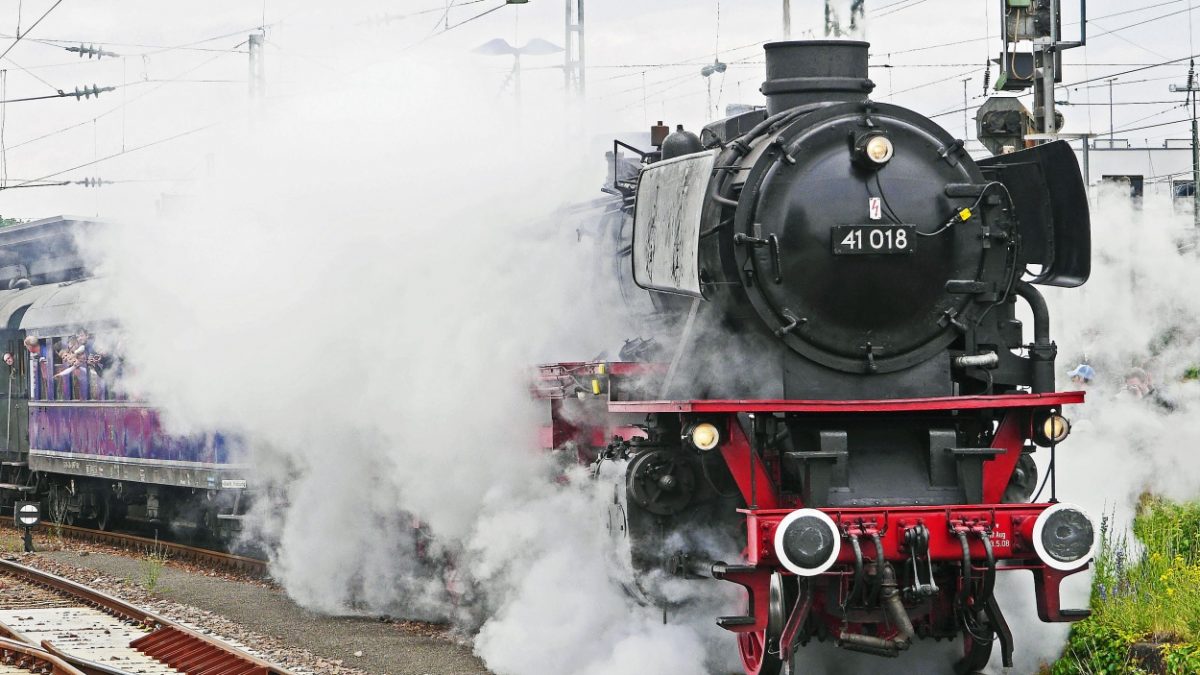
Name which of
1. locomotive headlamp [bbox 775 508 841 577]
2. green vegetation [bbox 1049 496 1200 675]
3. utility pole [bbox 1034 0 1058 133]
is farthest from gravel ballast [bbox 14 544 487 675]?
utility pole [bbox 1034 0 1058 133]

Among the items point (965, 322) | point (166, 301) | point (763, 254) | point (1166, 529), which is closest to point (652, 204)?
point (763, 254)

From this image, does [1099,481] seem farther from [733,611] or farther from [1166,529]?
[733,611]

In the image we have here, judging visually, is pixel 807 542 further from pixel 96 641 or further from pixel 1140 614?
pixel 96 641

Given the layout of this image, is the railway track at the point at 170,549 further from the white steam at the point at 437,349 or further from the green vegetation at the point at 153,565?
the white steam at the point at 437,349

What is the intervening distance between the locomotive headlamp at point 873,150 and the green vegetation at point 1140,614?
8.60 ft

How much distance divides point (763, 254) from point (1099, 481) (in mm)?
4081

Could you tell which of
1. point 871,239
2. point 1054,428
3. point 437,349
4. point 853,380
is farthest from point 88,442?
point 1054,428

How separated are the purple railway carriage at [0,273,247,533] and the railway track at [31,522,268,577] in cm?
31

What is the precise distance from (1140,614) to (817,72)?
124 inches

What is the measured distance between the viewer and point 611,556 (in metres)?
8.05

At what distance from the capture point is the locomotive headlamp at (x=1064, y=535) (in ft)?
21.4

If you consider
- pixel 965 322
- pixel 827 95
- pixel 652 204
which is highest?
pixel 827 95

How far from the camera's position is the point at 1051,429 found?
6969mm

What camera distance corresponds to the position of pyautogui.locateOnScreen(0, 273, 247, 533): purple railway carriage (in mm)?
15102
